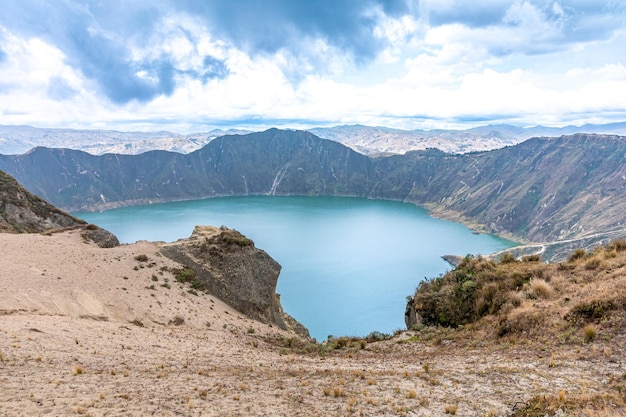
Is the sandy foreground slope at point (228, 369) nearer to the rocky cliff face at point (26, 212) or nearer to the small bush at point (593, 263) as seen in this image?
the small bush at point (593, 263)

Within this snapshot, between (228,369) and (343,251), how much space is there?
104 metres

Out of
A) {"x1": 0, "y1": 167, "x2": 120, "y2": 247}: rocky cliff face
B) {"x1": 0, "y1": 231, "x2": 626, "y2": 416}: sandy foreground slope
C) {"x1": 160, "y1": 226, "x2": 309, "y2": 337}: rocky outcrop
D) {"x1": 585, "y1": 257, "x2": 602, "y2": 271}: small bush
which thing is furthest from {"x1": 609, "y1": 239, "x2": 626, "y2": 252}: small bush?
{"x1": 0, "y1": 167, "x2": 120, "y2": 247}: rocky cliff face

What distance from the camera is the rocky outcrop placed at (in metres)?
28.8

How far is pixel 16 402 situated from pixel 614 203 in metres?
197

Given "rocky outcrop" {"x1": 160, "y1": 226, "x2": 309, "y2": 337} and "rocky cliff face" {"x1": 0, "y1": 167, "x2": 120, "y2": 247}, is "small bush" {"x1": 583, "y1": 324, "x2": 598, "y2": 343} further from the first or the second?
"rocky cliff face" {"x1": 0, "y1": 167, "x2": 120, "y2": 247}

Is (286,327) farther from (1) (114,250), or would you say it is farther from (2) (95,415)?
(2) (95,415)

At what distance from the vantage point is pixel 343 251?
11650 cm

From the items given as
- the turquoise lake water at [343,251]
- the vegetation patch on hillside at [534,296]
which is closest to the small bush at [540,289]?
the vegetation patch on hillside at [534,296]

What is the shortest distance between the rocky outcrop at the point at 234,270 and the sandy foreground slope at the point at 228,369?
6.93 m

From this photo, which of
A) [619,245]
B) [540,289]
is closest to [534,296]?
[540,289]

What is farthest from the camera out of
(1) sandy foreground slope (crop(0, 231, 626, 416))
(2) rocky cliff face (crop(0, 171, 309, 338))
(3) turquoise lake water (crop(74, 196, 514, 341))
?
(3) turquoise lake water (crop(74, 196, 514, 341))

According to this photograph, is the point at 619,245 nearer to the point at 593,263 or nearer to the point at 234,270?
the point at 593,263

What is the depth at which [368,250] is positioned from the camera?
391ft

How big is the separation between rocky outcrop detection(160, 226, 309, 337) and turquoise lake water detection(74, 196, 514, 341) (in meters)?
28.8
